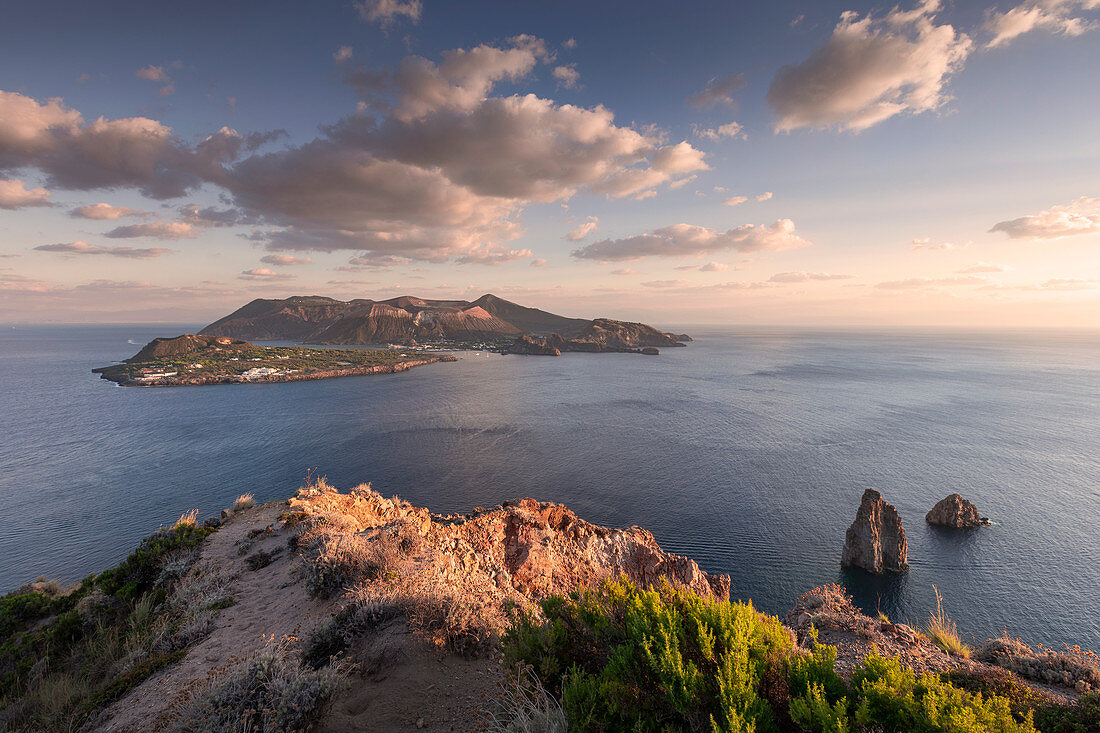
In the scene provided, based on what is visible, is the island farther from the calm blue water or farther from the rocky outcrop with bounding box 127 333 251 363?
the calm blue water

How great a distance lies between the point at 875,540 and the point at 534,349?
152 m

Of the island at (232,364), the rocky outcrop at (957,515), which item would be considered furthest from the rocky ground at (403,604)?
the island at (232,364)

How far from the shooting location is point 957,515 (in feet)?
112

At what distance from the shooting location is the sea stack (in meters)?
29.1

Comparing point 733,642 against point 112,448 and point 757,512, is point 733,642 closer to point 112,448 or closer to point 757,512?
point 757,512

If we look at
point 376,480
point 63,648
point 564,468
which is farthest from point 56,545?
point 564,468

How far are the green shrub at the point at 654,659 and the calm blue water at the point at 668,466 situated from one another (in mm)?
25589

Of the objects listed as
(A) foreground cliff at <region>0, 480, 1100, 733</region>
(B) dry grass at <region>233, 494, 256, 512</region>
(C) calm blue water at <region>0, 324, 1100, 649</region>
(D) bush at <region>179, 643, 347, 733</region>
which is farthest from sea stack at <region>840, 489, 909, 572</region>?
(B) dry grass at <region>233, 494, 256, 512</region>

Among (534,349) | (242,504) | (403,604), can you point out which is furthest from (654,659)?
(534,349)

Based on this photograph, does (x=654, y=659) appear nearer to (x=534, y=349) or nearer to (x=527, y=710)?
(x=527, y=710)

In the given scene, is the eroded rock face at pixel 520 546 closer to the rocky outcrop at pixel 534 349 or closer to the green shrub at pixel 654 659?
the green shrub at pixel 654 659

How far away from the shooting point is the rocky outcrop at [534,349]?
172750mm

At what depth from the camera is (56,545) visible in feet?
104

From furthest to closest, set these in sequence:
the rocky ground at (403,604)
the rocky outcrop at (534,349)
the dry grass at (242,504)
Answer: the rocky outcrop at (534,349), the dry grass at (242,504), the rocky ground at (403,604)
